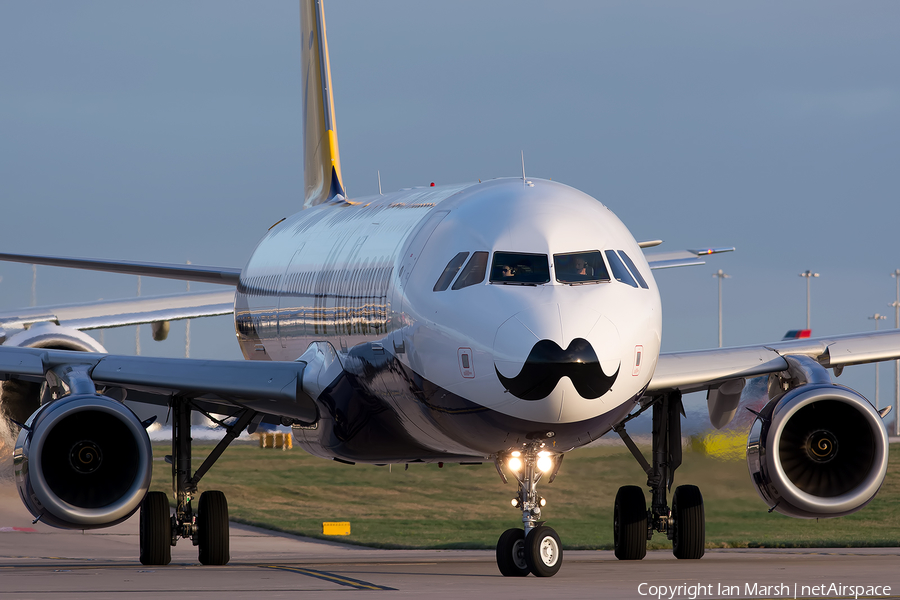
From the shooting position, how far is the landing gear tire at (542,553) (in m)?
15.1

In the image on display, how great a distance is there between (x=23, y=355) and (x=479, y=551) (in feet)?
35.7

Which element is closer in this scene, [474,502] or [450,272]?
[450,272]

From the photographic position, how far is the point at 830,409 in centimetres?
1847

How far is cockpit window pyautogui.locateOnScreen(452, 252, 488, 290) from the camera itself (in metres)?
14.9

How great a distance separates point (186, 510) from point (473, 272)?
7.45 metres

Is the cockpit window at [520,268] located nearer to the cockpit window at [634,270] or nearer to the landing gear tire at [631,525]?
the cockpit window at [634,270]

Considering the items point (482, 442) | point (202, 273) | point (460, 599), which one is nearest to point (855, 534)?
point (202, 273)

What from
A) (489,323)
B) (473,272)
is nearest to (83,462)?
(473,272)

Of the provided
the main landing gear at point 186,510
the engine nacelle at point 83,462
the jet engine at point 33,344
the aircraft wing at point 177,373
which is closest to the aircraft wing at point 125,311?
the jet engine at point 33,344

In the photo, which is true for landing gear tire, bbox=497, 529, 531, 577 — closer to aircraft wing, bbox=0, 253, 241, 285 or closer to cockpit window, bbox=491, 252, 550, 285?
cockpit window, bbox=491, 252, 550, 285

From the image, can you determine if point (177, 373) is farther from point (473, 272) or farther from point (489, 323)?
point (489, 323)

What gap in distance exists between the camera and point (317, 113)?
28562mm

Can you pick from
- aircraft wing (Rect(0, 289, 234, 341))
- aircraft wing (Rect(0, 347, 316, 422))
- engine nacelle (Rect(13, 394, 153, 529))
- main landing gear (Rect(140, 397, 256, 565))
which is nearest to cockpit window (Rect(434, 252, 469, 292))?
aircraft wing (Rect(0, 347, 316, 422))

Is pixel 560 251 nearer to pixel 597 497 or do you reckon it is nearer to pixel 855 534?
pixel 597 497
